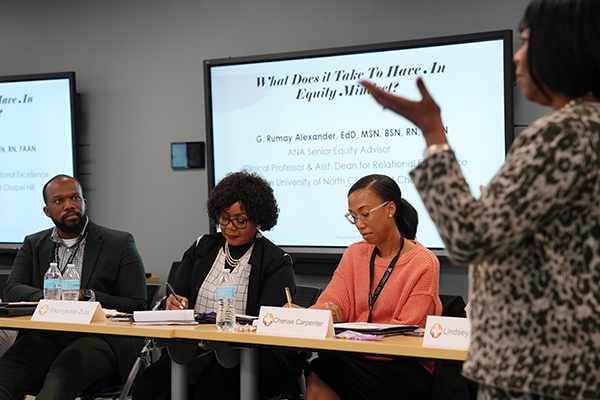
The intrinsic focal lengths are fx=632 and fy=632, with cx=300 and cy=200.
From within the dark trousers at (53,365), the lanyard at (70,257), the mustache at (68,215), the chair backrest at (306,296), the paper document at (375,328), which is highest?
the mustache at (68,215)

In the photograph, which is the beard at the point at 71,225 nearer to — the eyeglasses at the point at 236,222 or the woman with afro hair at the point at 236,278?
the woman with afro hair at the point at 236,278

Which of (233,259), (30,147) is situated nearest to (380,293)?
(233,259)

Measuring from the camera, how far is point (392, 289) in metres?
2.62

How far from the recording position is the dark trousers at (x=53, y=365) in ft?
8.73

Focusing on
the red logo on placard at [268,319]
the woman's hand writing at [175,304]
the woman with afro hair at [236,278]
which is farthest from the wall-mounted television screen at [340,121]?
the red logo on placard at [268,319]

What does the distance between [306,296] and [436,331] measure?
4.23ft

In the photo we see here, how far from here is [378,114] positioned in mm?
4113

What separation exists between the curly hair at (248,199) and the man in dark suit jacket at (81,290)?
0.59m

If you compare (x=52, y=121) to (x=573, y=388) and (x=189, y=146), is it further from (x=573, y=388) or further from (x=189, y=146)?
(x=573, y=388)

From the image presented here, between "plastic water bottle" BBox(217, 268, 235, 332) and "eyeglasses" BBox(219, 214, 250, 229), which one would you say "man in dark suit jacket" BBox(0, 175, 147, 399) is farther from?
"plastic water bottle" BBox(217, 268, 235, 332)

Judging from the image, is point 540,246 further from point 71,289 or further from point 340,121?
point 340,121

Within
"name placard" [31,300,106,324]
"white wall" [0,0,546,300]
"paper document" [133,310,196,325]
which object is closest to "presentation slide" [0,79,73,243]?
"white wall" [0,0,546,300]

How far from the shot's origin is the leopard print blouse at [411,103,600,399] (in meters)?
0.92

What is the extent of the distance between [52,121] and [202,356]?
111 inches
